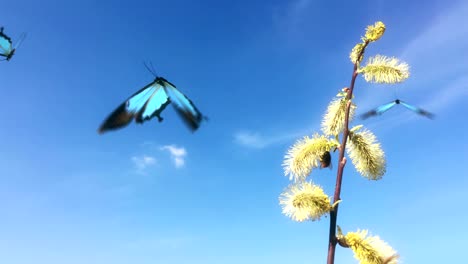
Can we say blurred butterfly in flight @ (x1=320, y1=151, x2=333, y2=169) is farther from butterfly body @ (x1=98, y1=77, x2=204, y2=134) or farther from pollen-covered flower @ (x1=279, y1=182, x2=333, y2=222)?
butterfly body @ (x1=98, y1=77, x2=204, y2=134)

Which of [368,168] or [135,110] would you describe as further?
[368,168]

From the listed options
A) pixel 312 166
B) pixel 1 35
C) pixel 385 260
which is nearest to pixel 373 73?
pixel 312 166

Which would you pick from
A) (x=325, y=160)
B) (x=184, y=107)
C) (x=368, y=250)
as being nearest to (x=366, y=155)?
(x=325, y=160)

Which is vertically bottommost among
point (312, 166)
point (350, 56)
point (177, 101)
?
point (177, 101)

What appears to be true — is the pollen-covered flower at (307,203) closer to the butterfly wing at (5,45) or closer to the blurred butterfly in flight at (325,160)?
the blurred butterfly in flight at (325,160)

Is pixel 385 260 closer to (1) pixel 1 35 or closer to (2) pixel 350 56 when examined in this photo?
(2) pixel 350 56

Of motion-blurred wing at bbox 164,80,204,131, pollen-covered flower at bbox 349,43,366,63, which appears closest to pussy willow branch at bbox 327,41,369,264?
pollen-covered flower at bbox 349,43,366,63

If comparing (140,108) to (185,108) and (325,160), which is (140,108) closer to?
(185,108)
